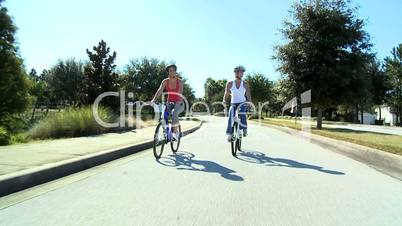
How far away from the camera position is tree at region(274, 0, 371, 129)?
2448 cm

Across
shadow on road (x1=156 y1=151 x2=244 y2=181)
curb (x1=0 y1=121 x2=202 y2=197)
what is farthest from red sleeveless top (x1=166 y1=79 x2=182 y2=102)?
curb (x1=0 y1=121 x2=202 y2=197)

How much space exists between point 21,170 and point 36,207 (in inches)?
63.4

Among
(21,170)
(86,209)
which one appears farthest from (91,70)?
(86,209)

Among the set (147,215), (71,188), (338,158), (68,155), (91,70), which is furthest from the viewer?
(91,70)

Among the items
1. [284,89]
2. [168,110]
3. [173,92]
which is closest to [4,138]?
[168,110]

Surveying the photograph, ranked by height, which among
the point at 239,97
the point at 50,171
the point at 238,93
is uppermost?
the point at 238,93

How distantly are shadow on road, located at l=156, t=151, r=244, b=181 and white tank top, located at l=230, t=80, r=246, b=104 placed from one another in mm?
1741

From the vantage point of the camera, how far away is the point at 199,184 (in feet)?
23.9

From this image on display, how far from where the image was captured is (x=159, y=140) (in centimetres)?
1072

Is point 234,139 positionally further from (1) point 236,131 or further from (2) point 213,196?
(2) point 213,196

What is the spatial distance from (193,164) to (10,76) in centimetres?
3006

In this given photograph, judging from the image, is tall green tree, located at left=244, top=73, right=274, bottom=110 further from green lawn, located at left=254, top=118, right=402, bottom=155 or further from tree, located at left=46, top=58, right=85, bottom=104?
green lawn, located at left=254, top=118, right=402, bottom=155

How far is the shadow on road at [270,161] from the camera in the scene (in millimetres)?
9242

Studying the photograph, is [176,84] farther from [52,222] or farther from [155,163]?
[52,222]
